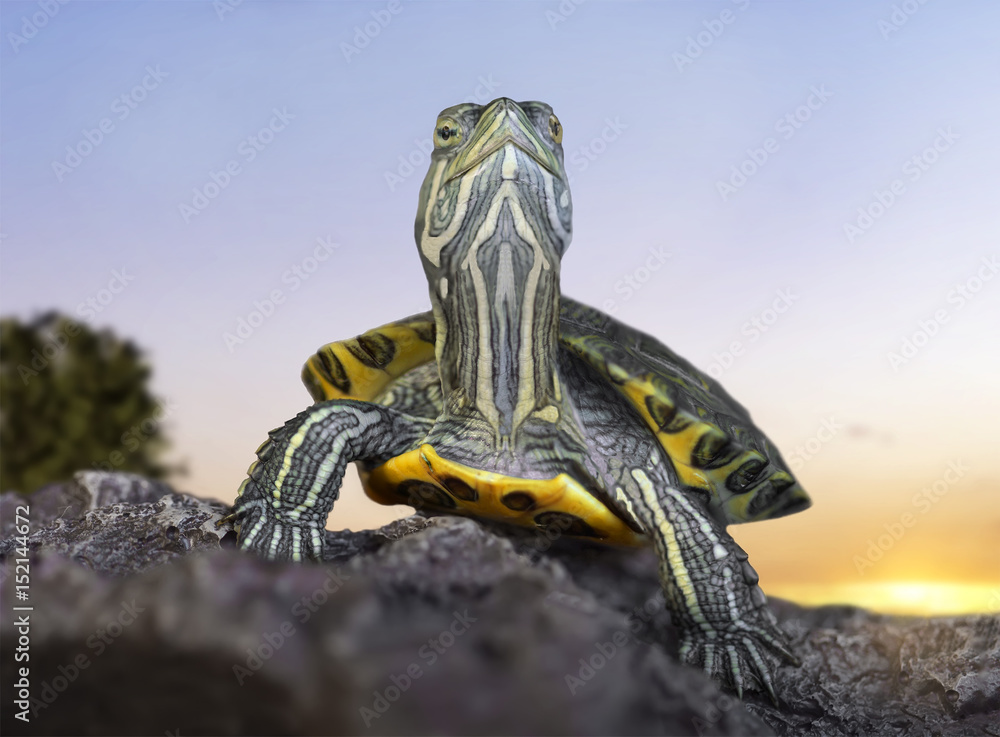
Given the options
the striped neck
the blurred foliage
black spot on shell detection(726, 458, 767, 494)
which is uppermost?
the blurred foliage

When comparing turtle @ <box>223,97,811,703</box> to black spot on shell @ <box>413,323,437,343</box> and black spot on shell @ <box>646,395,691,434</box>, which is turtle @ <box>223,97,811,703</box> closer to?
black spot on shell @ <box>646,395,691,434</box>

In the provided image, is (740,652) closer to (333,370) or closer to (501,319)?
(501,319)

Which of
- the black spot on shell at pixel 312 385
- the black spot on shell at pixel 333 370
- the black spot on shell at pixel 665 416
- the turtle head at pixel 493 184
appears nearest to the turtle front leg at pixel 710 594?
the black spot on shell at pixel 665 416

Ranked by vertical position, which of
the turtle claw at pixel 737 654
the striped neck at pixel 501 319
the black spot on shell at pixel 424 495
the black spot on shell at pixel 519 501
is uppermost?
the striped neck at pixel 501 319

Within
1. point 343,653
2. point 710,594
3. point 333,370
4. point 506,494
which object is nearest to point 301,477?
point 506,494

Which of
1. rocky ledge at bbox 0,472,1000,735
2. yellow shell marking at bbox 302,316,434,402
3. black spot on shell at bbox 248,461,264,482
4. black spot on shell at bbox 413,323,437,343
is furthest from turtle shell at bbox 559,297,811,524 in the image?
rocky ledge at bbox 0,472,1000,735

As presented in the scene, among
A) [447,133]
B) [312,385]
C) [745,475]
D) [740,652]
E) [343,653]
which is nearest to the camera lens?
[343,653]

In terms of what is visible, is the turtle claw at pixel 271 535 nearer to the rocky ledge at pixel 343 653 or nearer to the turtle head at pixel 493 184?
the turtle head at pixel 493 184
